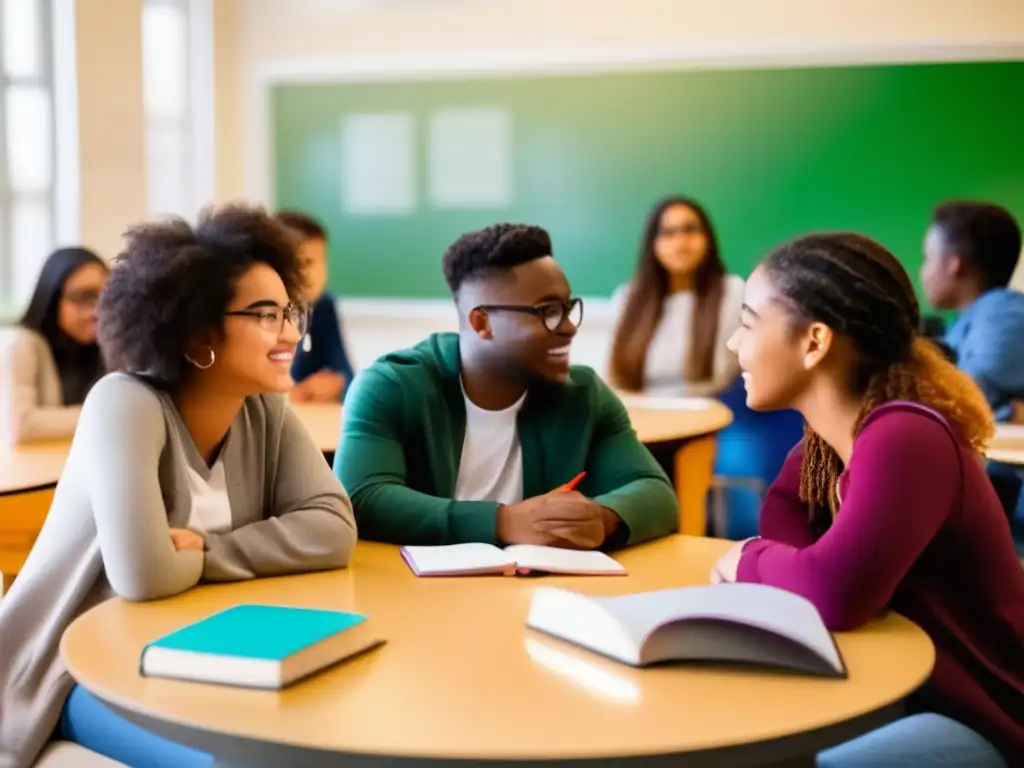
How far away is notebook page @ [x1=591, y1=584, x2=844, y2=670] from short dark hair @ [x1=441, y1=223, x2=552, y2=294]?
3.22 feet

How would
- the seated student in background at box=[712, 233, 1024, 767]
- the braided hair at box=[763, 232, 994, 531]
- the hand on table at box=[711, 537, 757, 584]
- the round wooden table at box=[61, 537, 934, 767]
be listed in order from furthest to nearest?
the hand on table at box=[711, 537, 757, 584] → the braided hair at box=[763, 232, 994, 531] → the seated student in background at box=[712, 233, 1024, 767] → the round wooden table at box=[61, 537, 934, 767]

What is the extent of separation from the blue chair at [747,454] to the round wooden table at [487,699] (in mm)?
2963

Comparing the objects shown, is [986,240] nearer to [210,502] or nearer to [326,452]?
[326,452]

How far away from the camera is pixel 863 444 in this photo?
1.57 meters

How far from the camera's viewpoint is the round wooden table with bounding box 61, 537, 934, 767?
117 centimetres

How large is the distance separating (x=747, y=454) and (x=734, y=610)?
3327mm

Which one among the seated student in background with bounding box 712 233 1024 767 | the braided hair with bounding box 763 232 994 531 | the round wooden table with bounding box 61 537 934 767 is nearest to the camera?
the round wooden table with bounding box 61 537 934 767

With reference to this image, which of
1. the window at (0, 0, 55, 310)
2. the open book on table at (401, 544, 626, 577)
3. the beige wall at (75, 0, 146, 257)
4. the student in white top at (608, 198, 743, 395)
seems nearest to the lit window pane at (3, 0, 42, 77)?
the window at (0, 0, 55, 310)

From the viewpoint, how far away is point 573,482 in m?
2.13

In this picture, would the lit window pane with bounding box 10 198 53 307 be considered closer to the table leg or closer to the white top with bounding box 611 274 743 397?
the white top with bounding box 611 274 743 397

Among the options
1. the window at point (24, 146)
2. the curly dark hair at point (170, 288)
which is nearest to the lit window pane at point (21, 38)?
the window at point (24, 146)

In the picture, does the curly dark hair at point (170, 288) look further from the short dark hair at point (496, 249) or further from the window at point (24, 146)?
the window at point (24, 146)

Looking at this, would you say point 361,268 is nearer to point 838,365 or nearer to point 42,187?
point 42,187

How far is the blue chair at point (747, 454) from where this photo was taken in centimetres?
451
